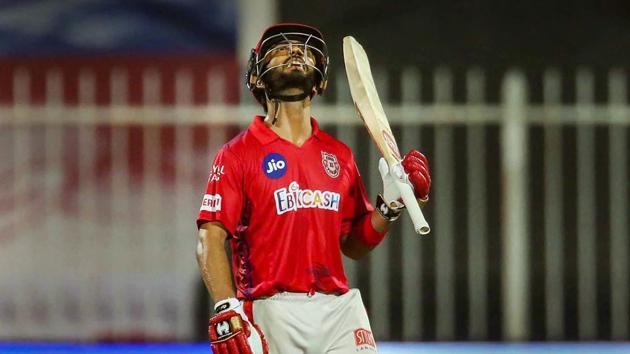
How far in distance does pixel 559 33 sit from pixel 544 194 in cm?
142

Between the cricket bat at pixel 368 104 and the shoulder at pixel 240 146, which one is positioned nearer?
the shoulder at pixel 240 146

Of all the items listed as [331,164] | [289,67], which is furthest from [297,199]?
[289,67]

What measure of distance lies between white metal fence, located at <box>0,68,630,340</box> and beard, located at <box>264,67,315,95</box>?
5.21 meters

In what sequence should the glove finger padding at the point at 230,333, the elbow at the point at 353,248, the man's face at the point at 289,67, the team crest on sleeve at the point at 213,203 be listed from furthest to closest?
the elbow at the point at 353,248
the man's face at the point at 289,67
the team crest on sleeve at the point at 213,203
the glove finger padding at the point at 230,333

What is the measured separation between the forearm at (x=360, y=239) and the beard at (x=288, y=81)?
0.53 meters

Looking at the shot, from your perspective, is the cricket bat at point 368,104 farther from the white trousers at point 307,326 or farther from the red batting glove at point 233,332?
the red batting glove at point 233,332

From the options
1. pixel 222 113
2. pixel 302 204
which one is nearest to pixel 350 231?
pixel 302 204

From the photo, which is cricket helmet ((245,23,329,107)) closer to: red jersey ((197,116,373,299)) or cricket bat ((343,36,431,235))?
cricket bat ((343,36,431,235))

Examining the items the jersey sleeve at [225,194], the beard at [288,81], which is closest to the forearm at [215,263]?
the jersey sleeve at [225,194]

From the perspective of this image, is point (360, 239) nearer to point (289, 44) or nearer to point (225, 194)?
point (225, 194)

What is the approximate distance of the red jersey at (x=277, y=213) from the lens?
477 centimetres

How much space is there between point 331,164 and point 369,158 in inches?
234

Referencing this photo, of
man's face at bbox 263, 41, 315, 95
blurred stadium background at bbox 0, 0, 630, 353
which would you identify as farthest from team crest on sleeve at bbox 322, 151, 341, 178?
blurred stadium background at bbox 0, 0, 630, 353

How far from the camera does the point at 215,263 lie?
4715mm
